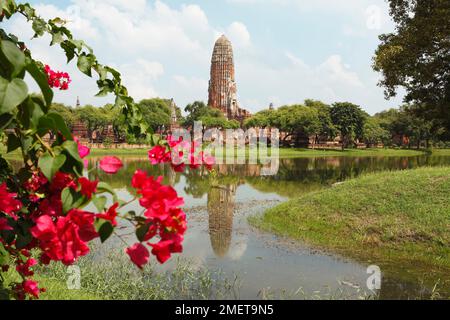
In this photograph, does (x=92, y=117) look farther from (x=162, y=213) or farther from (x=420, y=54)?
(x=162, y=213)

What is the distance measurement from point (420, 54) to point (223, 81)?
75.5m

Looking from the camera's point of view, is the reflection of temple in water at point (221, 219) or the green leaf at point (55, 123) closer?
the green leaf at point (55, 123)

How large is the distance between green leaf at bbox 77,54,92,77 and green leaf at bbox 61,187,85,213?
1.46 meters

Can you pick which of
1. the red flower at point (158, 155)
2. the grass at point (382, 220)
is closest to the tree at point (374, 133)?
the grass at point (382, 220)

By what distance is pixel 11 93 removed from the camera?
1.20m

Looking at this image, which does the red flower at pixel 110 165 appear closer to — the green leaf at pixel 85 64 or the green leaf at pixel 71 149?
the green leaf at pixel 71 149

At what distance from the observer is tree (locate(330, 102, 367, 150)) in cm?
5984

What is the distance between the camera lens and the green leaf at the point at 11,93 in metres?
1.18

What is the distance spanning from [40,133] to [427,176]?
12.4 meters

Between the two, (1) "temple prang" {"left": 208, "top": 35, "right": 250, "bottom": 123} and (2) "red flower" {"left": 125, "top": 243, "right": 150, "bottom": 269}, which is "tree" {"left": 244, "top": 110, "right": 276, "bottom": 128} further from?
(2) "red flower" {"left": 125, "top": 243, "right": 150, "bottom": 269}

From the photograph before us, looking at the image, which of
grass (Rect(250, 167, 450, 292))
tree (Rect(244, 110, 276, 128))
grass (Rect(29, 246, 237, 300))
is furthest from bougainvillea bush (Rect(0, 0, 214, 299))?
tree (Rect(244, 110, 276, 128))

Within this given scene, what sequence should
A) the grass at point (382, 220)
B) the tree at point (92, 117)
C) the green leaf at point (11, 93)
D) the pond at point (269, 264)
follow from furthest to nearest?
the tree at point (92, 117) < the grass at point (382, 220) < the pond at point (269, 264) < the green leaf at point (11, 93)

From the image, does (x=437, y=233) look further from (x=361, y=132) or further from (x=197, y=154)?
(x=361, y=132)

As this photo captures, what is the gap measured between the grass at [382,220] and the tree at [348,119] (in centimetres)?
4831
